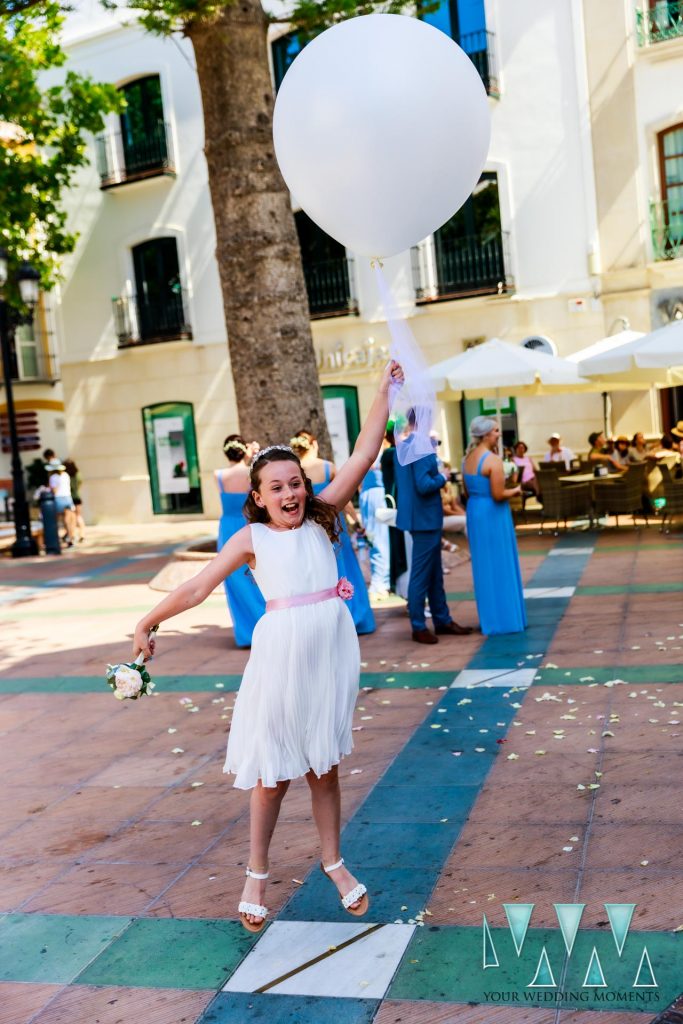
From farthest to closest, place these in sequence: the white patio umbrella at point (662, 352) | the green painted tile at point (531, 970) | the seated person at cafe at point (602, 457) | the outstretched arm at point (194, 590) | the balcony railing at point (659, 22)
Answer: the balcony railing at point (659, 22) < the seated person at cafe at point (602, 457) < the white patio umbrella at point (662, 352) < the outstretched arm at point (194, 590) < the green painted tile at point (531, 970)

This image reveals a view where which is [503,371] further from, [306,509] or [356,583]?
[306,509]

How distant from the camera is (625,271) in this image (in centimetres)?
1889

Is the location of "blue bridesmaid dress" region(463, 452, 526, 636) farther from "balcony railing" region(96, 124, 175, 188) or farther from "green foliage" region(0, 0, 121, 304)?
"balcony railing" region(96, 124, 175, 188)

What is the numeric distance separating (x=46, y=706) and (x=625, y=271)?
1454 cm

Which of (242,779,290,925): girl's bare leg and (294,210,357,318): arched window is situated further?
(294,210,357,318): arched window

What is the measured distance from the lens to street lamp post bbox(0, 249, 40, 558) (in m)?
18.4

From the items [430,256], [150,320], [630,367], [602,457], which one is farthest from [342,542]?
[150,320]

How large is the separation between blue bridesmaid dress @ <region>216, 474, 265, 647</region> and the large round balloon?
4.54 metres

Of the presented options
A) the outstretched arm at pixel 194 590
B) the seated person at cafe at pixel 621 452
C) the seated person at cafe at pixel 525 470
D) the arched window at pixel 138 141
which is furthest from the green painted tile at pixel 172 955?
the arched window at pixel 138 141

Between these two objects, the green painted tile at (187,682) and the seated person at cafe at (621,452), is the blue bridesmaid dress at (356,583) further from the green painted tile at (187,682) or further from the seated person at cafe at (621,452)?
the seated person at cafe at (621,452)

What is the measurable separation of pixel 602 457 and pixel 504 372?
2.76 meters

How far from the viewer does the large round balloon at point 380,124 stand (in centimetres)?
382

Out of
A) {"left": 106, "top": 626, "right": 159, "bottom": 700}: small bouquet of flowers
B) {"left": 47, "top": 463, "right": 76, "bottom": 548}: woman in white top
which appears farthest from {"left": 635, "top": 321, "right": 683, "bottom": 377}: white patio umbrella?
{"left": 47, "top": 463, "right": 76, "bottom": 548}: woman in white top

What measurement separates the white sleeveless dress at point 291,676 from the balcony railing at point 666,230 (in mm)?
16719
